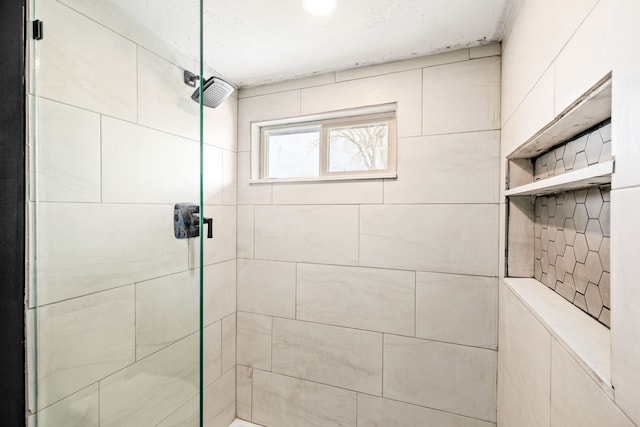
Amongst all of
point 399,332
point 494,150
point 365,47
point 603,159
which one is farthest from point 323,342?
point 365,47

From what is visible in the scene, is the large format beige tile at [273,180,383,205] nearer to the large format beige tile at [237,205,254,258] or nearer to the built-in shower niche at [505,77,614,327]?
the large format beige tile at [237,205,254,258]

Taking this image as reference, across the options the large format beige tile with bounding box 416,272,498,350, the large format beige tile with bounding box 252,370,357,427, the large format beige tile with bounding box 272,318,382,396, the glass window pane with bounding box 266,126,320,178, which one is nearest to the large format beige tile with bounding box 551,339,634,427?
the large format beige tile with bounding box 416,272,498,350

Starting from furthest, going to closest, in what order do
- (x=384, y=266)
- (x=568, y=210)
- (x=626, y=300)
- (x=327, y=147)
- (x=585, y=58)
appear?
(x=327, y=147) < (x=384, y=266) < (x=568, y=210) < (x=585, y=58) < (x=626, y=300)

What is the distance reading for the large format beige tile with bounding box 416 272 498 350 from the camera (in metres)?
1.36

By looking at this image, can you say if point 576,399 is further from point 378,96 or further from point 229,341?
point 229,341

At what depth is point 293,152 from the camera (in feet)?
6.14

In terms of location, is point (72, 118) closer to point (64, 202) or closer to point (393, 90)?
point (64, 202)

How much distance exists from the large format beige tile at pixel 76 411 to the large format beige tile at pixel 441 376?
3.97 ft

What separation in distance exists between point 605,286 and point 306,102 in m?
1.51

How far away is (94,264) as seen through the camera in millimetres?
831

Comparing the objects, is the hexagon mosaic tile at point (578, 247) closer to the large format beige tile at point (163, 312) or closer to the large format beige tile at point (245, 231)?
the large format beige tile at point (163, 312)

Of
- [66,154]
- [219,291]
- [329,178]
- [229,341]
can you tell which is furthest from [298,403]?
[66,154]

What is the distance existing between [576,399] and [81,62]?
142cm

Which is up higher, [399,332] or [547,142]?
[547,142]
